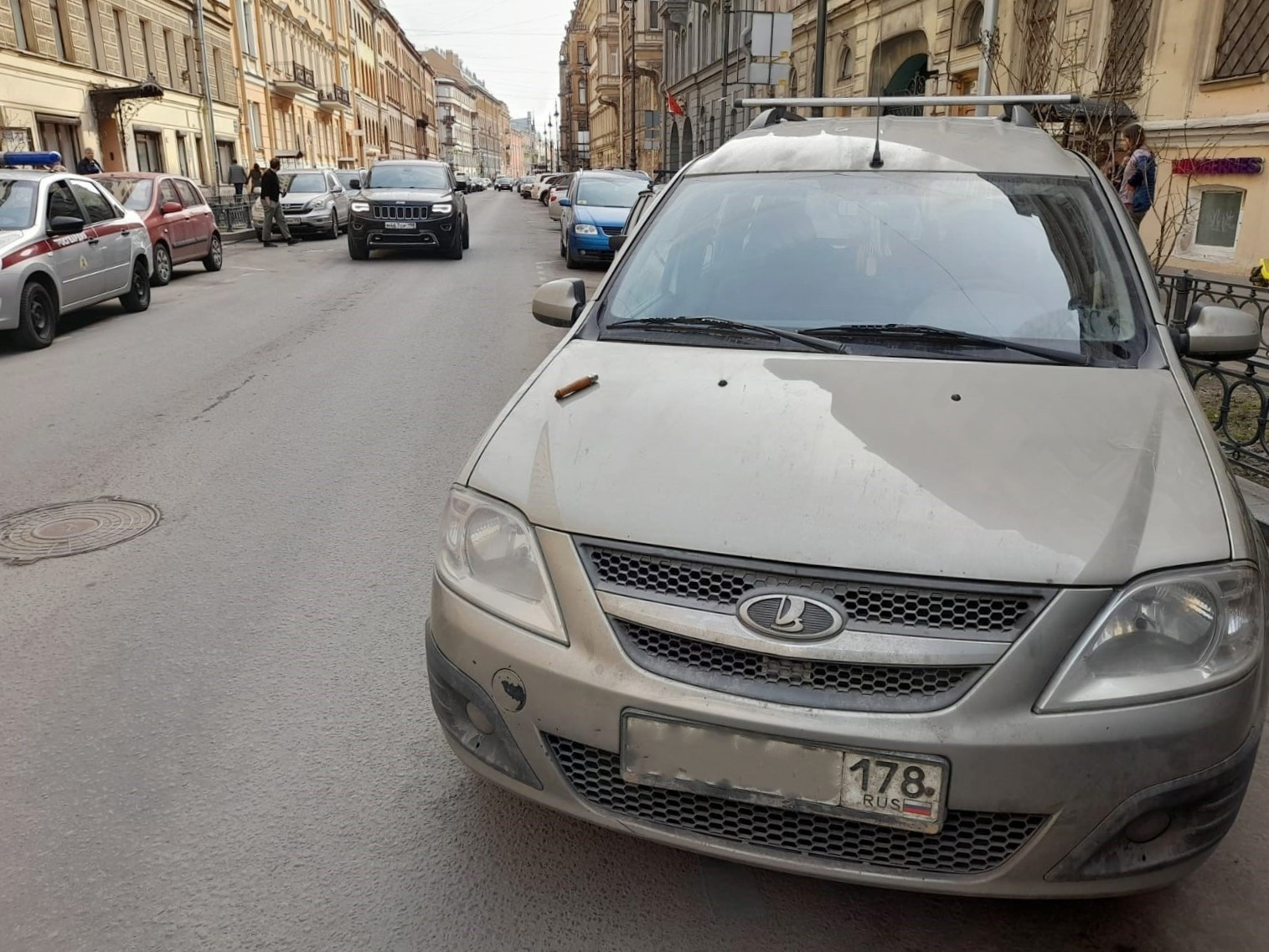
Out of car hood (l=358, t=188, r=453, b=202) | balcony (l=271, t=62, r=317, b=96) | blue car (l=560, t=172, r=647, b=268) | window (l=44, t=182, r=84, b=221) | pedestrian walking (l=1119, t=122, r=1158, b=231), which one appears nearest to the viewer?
pedestrian walking (l=1119, t=122, r=1158, b=231)

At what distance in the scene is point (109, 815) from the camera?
273cm

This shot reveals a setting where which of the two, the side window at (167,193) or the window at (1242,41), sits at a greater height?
the window at (1242,41)

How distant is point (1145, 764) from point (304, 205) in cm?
2694

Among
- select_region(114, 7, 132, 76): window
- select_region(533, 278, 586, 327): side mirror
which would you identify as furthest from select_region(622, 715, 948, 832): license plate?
select_region(114, 7, 132, 76): window

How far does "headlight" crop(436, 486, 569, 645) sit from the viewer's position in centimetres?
224

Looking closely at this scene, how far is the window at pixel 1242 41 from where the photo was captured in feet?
49.4

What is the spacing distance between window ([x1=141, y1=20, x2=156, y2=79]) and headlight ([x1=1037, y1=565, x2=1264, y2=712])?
3839 cm

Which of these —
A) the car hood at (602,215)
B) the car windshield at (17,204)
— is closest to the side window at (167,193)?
the car windshield at (17,204)

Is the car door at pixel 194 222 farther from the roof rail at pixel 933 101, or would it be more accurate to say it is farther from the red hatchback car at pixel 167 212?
the roof rail at pixel 933 101

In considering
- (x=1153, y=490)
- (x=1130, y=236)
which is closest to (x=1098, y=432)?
(x=1153, y=490)

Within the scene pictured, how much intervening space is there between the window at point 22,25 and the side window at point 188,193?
1347 centimetres

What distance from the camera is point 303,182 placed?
2714 cm

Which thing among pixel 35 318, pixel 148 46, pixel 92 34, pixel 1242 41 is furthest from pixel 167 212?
pixel 148 46

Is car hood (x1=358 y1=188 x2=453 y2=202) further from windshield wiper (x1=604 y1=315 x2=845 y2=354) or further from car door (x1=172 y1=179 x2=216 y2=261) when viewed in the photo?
windshield wiper (x1=604 y1=315 x2=845 y2=354)
